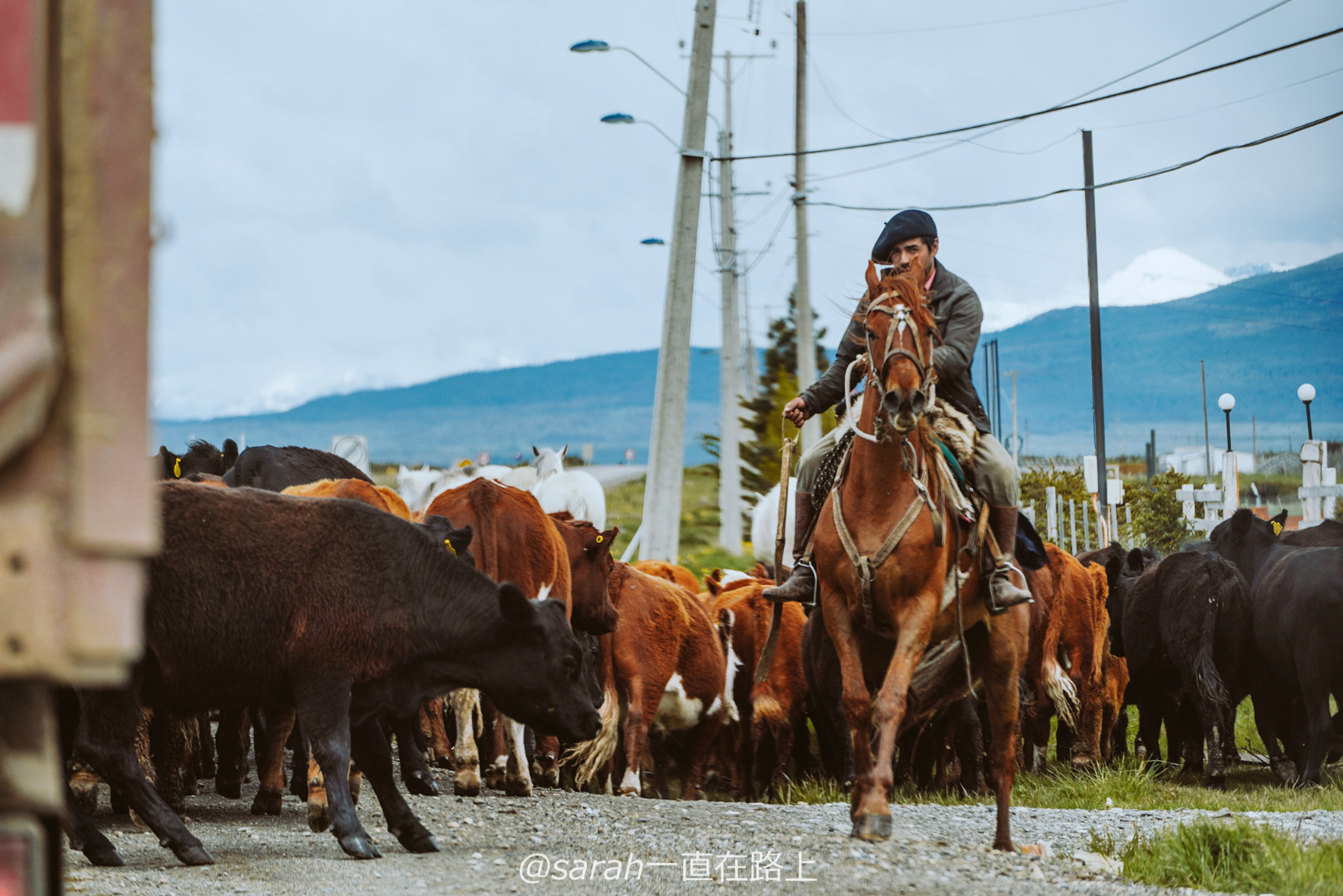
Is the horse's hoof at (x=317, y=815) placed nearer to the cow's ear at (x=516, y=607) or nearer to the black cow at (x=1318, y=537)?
the cow's ear at (x=516, y=607)

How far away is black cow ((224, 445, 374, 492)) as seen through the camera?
12070 mm

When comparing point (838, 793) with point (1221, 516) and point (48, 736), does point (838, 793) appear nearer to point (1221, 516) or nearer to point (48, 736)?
point (48, 736)

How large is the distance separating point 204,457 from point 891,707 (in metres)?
9.02

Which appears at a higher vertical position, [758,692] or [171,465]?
[171,465]

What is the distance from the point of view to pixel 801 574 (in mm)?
9078

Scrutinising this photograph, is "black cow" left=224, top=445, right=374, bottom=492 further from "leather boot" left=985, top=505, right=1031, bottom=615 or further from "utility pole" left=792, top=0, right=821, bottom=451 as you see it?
"utility pole" left=792, top=0, right=821, bottom=451

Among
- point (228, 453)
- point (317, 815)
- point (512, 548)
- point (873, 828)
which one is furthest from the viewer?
point (228, 453)

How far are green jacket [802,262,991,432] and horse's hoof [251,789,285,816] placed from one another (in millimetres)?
4326

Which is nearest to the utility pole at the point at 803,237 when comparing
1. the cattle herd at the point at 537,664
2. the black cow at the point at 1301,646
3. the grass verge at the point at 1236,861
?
the cattle herd at the point at 537,664

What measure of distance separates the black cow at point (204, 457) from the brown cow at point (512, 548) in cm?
369

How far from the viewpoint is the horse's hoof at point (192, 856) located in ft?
23.6

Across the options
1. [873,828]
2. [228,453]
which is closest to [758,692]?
[228,453]

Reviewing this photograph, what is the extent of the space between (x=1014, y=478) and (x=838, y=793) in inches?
164

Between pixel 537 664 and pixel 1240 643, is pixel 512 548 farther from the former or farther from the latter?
pixel 1240 643
